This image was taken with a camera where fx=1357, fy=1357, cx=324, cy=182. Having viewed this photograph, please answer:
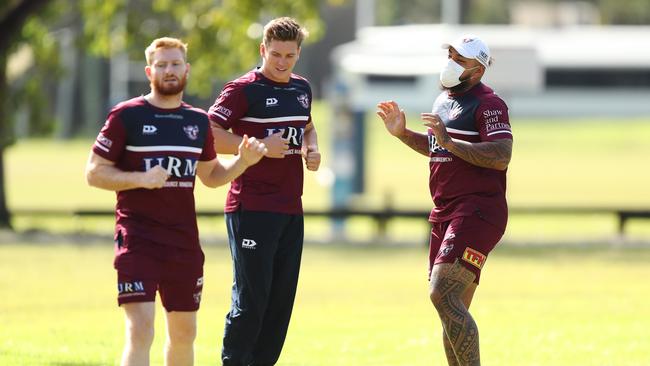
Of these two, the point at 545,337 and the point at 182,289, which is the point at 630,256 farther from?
A: the point at 182,289

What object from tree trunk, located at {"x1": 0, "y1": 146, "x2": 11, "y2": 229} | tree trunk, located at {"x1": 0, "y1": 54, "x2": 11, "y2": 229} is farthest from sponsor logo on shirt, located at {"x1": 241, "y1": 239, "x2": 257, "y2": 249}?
tree trunk, located at {"x1": 0, "y1": 146, "x2": 11, "y2": 229}

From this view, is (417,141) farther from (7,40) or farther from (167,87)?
(7,40)

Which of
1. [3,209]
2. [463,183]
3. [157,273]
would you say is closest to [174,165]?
[157,273]

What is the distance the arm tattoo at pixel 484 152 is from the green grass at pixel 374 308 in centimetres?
261

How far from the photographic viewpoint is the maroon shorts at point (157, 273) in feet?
24.7

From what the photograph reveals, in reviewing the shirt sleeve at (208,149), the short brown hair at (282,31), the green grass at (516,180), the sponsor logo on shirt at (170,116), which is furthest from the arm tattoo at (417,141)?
the green grass at (516,180)

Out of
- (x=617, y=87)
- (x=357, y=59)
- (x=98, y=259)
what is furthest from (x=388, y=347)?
(x=617, y=87)

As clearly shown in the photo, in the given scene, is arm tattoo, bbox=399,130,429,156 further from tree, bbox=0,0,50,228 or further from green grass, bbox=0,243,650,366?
tree, bbox=0,0,50,228

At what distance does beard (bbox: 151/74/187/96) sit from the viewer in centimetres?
760

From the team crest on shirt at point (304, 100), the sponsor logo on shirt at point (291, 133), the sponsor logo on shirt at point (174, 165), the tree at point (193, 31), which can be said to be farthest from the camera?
the tree at point (193, 31)

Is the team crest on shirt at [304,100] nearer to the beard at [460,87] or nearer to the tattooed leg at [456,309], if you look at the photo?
the beard at [460,87]

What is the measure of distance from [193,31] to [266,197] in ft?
62.6

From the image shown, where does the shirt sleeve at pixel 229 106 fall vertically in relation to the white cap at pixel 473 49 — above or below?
below

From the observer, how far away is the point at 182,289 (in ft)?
25.3
